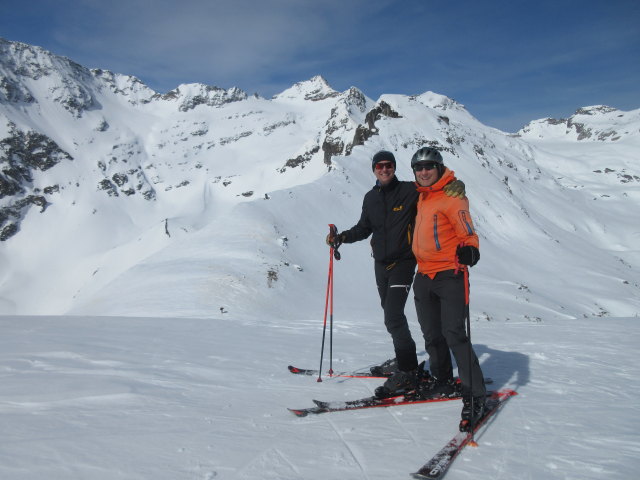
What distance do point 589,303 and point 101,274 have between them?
88.1m

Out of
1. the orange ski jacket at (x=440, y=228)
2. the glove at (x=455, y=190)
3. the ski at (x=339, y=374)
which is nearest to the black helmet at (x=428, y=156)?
the orange ski jacket at (x=440, y=228)

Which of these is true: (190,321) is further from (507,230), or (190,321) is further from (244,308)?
(507,230)

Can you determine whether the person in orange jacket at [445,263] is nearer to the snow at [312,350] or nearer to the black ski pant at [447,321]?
the black ski pant at [447,321]

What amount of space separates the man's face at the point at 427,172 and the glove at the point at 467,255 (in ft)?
2.61

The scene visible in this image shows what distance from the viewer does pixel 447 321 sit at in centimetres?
398

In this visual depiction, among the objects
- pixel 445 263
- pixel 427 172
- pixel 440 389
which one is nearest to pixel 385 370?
pixel 440 389

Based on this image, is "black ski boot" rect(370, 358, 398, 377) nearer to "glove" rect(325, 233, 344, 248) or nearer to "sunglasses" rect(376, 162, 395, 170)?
"glove" rect(325, 233, 344, 248)

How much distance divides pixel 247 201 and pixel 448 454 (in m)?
23.5

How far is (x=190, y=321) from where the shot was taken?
9.52 metres

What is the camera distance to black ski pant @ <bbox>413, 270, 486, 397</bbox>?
388 centimetres

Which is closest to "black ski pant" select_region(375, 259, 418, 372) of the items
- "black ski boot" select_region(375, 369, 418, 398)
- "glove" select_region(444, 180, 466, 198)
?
"black ski boot" select_region(375, 369, 418, 398)

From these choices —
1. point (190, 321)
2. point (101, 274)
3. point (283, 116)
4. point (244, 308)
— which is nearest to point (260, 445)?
point (190, 321)

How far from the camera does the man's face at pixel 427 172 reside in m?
4.07

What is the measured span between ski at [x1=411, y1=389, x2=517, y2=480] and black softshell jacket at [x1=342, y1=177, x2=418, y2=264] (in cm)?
177
